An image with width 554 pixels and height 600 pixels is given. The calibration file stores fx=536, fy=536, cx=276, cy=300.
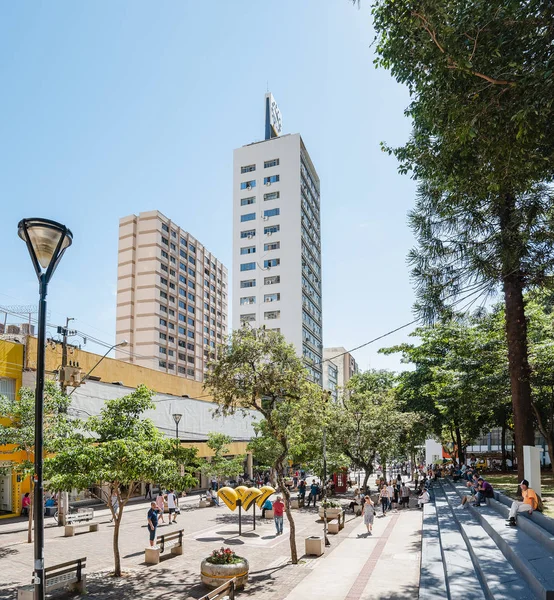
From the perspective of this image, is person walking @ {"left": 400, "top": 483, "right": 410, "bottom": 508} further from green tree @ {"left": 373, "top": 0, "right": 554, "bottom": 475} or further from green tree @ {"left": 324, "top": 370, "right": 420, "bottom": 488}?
green tree @ {"left": 373, "top": 0, "right": 554, "bottom": 475}

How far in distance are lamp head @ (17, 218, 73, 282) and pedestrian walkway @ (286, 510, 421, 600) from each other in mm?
9350

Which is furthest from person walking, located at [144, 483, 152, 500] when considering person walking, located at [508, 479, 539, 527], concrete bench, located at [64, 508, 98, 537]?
person walking, located at [508, 479, 539, 527]

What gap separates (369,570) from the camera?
1438cm

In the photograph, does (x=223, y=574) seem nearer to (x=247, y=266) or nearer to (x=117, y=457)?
(x=117, y=457)

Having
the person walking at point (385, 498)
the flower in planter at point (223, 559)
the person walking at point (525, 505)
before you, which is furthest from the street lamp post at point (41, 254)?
the person walking at point (385, 498)

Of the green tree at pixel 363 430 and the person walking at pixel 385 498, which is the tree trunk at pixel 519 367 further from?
the green tree at pixel 363 430

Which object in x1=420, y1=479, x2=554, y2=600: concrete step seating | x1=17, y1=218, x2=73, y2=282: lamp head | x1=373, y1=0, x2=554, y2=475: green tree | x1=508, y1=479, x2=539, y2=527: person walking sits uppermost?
x1=373, y1=0, x2=554, y2=475: green tree

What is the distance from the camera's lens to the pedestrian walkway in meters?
12.1

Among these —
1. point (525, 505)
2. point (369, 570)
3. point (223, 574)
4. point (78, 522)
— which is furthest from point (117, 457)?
point (78, 522)

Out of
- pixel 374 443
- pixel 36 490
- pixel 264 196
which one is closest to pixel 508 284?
pixel 36 490

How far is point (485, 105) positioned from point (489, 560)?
371 inches

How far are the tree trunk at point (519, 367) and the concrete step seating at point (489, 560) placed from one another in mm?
2435

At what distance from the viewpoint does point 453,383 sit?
87.1 ft

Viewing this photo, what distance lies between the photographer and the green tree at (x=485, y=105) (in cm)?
783
